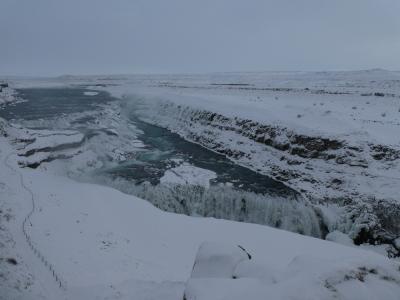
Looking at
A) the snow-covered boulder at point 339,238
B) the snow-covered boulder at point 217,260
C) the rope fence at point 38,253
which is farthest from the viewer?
the snow-covered boulder at point 339,238

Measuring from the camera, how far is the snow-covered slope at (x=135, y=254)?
7125mm

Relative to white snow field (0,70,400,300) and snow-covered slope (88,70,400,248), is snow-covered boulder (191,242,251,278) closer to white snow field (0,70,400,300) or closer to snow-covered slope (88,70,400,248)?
white snow field (0,70,400,300)

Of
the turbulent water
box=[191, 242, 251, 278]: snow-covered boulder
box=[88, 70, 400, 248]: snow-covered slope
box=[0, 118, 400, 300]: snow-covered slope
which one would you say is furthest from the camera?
the turbulent water

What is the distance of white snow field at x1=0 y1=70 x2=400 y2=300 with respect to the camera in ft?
25.4

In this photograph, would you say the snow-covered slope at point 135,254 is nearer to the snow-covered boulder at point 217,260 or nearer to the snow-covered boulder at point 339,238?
the snow-covered boulder at point 217,260

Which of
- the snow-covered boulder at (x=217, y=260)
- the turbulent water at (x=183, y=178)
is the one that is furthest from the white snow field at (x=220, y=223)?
the turbulent water at (x=183, y=178)

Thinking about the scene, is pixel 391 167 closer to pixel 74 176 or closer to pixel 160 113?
pixel 74 176

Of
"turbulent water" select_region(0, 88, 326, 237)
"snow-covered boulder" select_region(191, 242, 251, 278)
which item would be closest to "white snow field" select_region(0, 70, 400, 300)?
"snow-covered boulder" select_region(191, 242, 251, 278)

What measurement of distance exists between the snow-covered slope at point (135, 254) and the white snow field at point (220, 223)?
1.5 inches

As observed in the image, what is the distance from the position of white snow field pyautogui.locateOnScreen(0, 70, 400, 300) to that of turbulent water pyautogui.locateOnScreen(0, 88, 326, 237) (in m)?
0.81

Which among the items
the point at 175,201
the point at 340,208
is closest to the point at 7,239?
the point at 175,201

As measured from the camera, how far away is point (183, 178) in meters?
26.0

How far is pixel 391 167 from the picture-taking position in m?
22.8

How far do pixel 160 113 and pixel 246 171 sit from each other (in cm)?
2419
